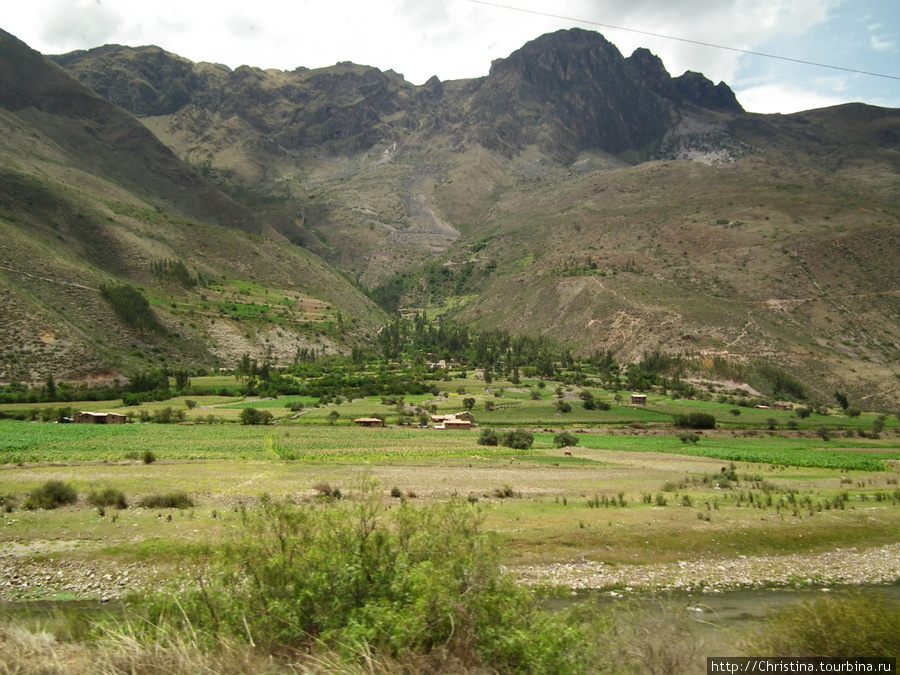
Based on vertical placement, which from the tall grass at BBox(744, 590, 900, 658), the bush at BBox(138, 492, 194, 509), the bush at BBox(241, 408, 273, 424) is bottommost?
the bush at BBox(241, 408, 273, 424)

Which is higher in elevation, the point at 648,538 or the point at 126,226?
the point at 126,226

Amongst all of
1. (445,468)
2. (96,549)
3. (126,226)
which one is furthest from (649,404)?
(126,226)

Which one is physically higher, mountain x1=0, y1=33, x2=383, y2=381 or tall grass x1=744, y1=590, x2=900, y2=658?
mountain x1=0, y1=33, x2=383, y2=381

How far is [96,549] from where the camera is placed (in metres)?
18.7

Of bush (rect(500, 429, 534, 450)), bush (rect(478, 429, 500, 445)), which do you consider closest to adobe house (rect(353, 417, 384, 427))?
bush (rect(478, 429, 500, 445))

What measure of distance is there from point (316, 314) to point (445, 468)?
326ft

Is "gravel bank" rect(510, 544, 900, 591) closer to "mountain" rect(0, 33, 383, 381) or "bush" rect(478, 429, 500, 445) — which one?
"bush" rect(478, 429, 500, 445)

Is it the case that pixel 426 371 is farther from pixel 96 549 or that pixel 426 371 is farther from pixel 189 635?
pixel 189 635

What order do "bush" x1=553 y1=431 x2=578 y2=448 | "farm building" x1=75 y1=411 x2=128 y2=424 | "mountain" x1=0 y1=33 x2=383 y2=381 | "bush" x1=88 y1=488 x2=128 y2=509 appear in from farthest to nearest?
"mountain" x1=0 y1=33 x2=383 y2=381, "farm building" x1=75 y1=411 x2=128 y2=424, "bush" x1=553 y1=431 x2=578 y2=448, "bush" x1=88 y1=488 x2=128 y2=509

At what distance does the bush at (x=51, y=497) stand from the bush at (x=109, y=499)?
0.82 m

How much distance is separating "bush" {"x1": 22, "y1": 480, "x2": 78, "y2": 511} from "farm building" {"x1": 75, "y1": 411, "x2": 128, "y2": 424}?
3114 cm

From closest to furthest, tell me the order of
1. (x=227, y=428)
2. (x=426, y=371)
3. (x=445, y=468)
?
(x=445, y=468) → (x=227, y=428) → (x=426, y=371)

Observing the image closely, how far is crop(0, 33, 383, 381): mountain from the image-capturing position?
73.6m

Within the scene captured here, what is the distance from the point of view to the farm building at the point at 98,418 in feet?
167
